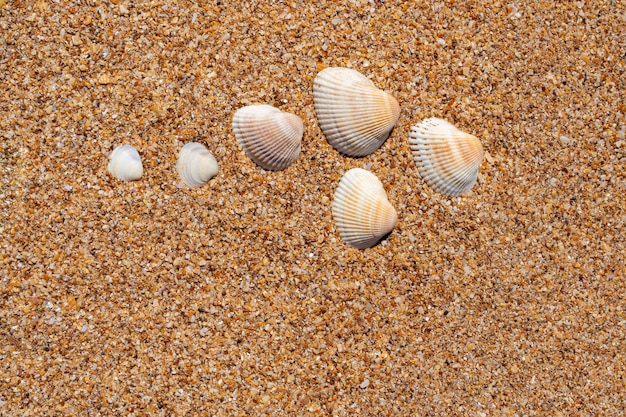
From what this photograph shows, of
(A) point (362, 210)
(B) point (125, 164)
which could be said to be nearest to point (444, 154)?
(A) point (362, 210)

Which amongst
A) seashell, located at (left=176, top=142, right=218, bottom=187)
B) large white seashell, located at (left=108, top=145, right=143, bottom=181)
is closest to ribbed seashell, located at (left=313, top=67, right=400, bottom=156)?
seashell, located at (left=176, top=142, right=218, bottom=187)

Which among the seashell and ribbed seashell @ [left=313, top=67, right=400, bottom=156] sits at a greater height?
ribbed seashell @ [left=313, top=67, right=400, bottom=156]

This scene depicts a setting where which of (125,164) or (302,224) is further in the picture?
(302,224)

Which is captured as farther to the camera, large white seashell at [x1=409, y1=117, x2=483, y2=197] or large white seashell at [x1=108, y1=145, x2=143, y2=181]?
large white seashell at [x1=409, y1=117, x2=483, y2=197]

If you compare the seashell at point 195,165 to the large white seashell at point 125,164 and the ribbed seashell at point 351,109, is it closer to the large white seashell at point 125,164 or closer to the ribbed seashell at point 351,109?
the large white seashell at point 125,164

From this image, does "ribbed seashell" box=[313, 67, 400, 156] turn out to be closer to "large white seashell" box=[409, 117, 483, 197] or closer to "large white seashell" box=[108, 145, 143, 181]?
"large white seashell" box=[409, 117, 483, 197]

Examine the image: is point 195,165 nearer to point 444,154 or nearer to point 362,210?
point 362,210
